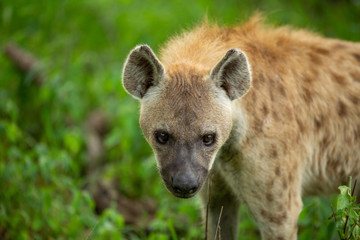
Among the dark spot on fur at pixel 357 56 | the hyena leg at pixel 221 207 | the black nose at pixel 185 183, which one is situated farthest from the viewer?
the dark spot on fur at pixel 357 56

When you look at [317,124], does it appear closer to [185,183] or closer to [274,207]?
[274,207]

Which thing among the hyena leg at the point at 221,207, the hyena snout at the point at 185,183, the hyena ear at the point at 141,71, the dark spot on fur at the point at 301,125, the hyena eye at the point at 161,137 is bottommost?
the hyena leg at the point at 221,207

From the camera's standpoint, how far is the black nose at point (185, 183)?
2.96 metres

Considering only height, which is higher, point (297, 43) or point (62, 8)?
point (62, 8)

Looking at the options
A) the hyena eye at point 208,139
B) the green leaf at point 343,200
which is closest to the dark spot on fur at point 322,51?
the hyena eye at point 208,139

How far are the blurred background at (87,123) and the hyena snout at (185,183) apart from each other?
81cm

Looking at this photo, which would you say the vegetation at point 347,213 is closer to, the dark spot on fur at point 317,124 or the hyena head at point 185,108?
the hyena head at point 185,108

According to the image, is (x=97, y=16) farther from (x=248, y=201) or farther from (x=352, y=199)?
(x=352, y=199)

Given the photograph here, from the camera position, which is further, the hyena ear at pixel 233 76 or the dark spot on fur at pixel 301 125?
the dark spot on fur at pixel 301 125

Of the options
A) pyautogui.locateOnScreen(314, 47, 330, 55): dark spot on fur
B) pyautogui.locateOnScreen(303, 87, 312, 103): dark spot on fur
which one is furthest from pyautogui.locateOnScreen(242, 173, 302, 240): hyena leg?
pyautogui.locateOnScreen(314, 47, 330, 55): dark spot on fur

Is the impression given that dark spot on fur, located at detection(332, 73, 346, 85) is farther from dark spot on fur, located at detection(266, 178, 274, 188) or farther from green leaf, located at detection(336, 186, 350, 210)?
green leaf, located at detection(336, 186, 350, 210)

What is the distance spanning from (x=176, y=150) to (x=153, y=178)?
2648 millimetres

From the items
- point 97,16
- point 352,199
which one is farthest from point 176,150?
point 97,16

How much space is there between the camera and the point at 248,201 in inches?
137
